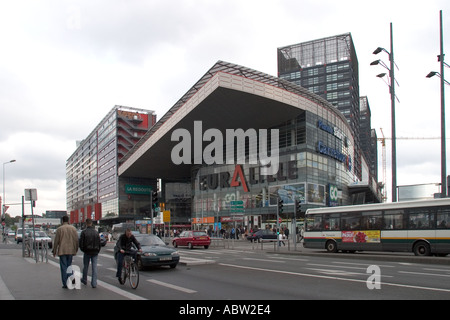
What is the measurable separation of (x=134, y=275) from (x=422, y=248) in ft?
50.0

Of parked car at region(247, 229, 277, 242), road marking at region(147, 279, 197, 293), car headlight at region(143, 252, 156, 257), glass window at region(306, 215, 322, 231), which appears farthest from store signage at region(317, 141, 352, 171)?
road marking at region(147, 279, 197, 293)

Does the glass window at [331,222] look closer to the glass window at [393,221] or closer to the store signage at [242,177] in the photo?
Answer: the glass window at [393,221]

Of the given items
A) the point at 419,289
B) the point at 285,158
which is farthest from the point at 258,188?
the point at 419,289

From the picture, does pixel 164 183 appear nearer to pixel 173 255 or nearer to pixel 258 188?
pixel 258 188

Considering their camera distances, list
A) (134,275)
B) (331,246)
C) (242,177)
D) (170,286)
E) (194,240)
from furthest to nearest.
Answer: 1. (242,177)
2. (194,240)
3. (331,246)
4. (170,286)
5. (134,275)

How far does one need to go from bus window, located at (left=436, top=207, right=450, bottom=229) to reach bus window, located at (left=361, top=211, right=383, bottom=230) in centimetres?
302

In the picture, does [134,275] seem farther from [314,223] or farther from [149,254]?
[314,223]

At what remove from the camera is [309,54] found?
142 metres

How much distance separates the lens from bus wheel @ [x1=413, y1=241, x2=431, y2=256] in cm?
1987

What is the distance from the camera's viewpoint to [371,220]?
22328 millimetres

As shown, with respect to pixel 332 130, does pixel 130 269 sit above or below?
below

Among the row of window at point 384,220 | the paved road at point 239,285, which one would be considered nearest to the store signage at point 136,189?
the row of window at point 384,220

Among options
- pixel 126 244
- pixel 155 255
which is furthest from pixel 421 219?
pixel 126 244

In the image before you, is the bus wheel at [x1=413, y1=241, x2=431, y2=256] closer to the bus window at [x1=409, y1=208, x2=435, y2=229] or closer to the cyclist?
the bus window at [x1=409, y1=208, x2=435, y2=229]
